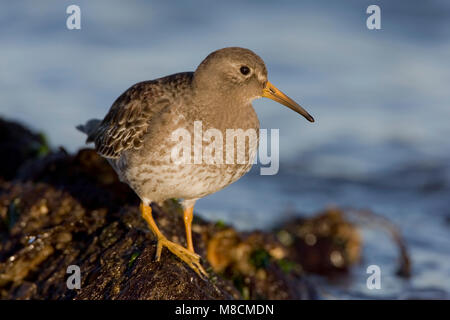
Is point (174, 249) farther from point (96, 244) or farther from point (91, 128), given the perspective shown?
point (91, 128)

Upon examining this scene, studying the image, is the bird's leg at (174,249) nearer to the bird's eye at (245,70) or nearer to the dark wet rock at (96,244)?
the dark wet rock at (96,244)

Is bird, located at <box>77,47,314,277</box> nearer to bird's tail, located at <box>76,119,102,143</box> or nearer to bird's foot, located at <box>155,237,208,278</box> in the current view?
bird's foot, located at <box>155,237,208,278</box>

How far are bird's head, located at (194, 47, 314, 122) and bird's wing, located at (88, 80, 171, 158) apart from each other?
42cm

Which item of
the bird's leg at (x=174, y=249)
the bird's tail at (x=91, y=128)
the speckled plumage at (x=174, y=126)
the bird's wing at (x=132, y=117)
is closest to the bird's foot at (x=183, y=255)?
the bird's leg at (x=174, y=249)

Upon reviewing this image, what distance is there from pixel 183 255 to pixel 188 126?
119 cm

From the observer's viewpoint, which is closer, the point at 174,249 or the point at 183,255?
the point at 174,249

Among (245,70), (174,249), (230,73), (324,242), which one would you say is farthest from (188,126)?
(324,242)

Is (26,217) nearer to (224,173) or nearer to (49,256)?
(49,256)

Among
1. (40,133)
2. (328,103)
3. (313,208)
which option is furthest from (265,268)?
(328,103)

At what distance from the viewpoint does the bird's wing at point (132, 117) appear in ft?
17.5

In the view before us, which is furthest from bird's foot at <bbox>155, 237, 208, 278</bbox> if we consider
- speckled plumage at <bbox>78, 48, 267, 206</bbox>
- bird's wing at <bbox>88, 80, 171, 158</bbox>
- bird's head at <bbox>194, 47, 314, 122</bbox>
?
bird's head at <bbox>194, 47, 314, 122</bbox>

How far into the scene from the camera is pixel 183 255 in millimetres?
4922

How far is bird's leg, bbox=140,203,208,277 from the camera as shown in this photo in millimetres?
4758

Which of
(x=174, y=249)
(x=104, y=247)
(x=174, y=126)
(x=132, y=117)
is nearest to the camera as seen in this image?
(x=174, y=249)
